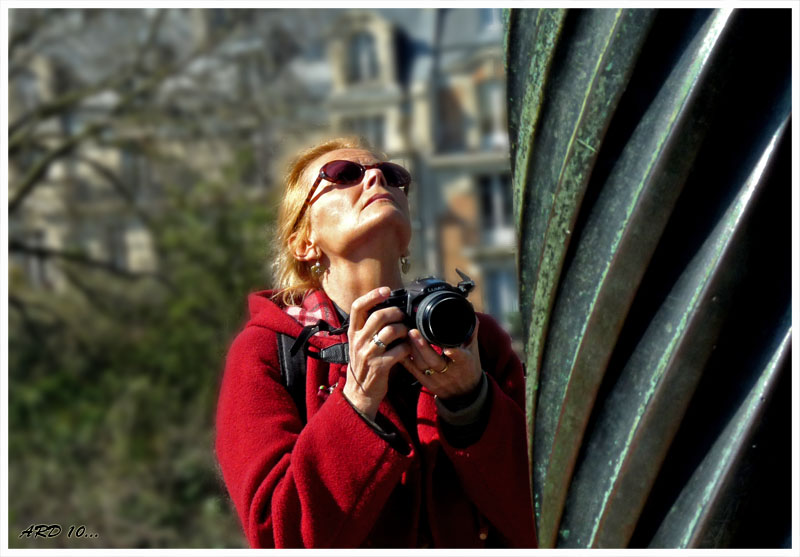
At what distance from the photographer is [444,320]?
1.46 m

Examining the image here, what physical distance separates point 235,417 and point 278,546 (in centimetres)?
21

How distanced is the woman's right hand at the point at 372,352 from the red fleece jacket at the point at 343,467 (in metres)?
0.02

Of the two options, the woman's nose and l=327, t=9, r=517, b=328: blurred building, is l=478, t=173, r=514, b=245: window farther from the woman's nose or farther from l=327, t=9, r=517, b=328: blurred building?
the woman's nose

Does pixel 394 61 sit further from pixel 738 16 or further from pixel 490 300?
pixel 738 16

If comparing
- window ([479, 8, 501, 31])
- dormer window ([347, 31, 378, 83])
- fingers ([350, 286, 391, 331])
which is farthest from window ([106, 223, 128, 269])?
fingers ([350, 286, 391, 331])

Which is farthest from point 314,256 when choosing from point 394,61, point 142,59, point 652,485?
point 394,61

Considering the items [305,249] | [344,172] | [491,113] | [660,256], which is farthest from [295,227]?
[491,113]

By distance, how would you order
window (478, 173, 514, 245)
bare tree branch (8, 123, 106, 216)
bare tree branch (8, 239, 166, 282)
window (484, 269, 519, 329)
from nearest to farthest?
bare tree branch (8, 123, 106, 216) < bare tree branch (8, 239, 166, 282) < window (484, 269, 519, 329) < window (478, 173, 514, 245)

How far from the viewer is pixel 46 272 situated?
1714cm

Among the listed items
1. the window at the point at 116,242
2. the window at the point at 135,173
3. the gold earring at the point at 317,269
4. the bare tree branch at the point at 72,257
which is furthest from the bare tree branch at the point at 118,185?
the gold earring at the point at 317,269

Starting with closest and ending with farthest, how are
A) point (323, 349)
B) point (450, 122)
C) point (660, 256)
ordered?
point (660, 256) → point (323, 349) → point (450, 122)

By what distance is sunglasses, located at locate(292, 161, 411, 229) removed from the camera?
168cm

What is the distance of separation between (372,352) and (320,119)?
10.2m

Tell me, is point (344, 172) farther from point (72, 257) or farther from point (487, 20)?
point (487, 20)
